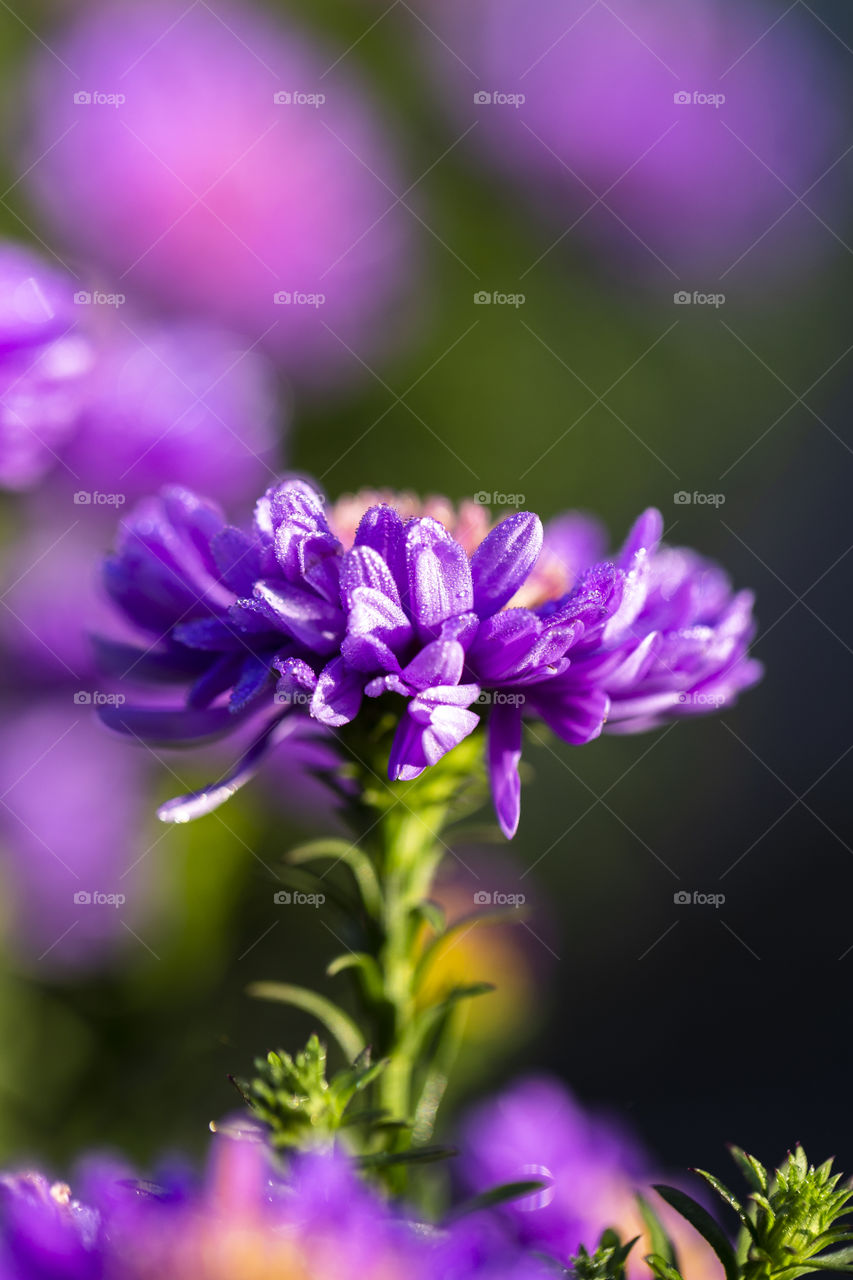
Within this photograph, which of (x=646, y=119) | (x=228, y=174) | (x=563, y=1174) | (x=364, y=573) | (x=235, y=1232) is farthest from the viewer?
(x=646, y=119)

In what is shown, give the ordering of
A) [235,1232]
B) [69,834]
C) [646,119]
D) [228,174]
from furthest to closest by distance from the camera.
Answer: [646,119]
[228,174]
[69,834]
[235,1232]

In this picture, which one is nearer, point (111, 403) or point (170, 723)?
point (170, 723)

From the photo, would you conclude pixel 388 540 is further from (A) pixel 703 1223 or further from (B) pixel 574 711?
(A) pixel 703 1223

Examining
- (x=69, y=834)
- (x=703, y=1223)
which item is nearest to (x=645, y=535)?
(x=703, y=1223)

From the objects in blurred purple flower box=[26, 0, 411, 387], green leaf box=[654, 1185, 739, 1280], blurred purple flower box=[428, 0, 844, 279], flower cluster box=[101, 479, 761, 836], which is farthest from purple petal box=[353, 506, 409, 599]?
blurred purple flower box=[428, 0, 844, 279]

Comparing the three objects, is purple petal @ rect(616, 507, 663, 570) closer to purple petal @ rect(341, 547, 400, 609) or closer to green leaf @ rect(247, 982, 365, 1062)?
purple petal @ rect(341, 547, 400, 609)

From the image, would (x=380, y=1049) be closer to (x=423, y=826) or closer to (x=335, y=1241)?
(x=423, y=826)

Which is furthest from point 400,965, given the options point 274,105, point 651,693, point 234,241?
point 274,105
